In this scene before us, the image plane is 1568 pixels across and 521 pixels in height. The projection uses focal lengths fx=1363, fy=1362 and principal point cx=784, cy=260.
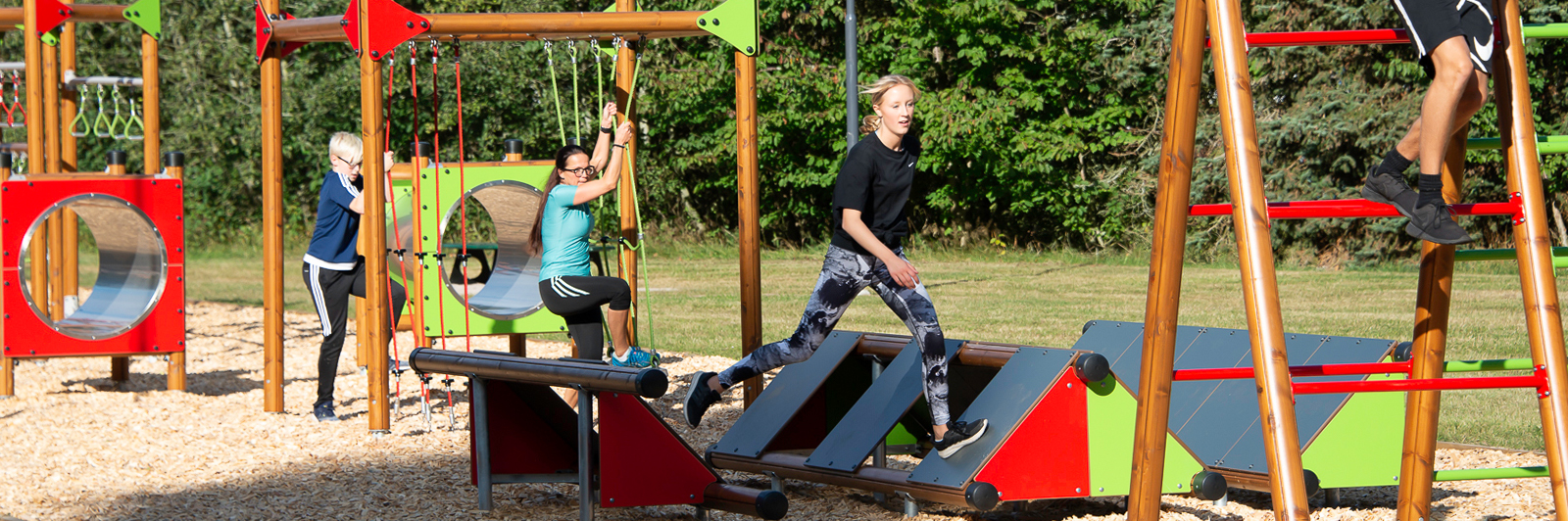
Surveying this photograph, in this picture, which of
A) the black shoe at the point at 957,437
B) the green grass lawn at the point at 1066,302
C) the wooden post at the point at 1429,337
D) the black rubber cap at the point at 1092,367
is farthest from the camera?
the green grass lawn at the point at 1066,302

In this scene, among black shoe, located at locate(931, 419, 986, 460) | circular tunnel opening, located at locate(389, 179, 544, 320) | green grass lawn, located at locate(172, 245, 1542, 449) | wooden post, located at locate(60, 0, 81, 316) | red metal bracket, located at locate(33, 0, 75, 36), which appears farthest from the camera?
wooden post, located at locate(60, 0, 81, 316)

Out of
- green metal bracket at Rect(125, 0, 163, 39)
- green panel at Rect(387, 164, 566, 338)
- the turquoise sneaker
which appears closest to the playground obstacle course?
the turquoise sneaker

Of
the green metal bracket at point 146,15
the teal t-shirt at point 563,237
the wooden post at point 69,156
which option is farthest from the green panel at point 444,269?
the wooden post at point 69,156

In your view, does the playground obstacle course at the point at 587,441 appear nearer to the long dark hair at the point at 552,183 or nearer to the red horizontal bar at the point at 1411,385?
the long dark hair at the point at 552,183

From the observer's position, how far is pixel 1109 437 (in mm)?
4652

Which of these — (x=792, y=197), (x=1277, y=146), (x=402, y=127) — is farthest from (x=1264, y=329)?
(x=402, y=127)

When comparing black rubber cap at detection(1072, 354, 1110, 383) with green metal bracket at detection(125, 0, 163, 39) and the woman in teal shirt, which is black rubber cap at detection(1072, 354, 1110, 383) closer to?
the woman in teal shirt

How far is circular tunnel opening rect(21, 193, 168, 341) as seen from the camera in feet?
25.7

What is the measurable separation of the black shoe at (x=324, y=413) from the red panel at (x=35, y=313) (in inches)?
47.0

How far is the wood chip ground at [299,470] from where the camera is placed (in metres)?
5.02

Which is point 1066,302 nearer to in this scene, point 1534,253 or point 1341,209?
point 1534,253

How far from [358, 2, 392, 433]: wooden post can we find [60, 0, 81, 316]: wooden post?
3.76 m

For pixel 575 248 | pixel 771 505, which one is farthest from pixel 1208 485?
pixel 575 248

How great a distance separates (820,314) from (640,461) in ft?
2.72
